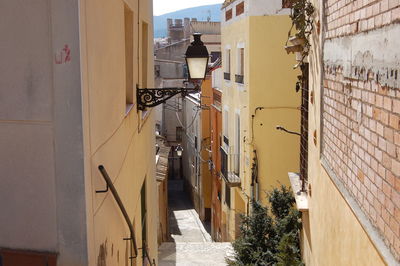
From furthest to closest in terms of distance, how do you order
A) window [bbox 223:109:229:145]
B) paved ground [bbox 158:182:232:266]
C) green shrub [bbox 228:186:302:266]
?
window [bbox 223:109:229:145] → paved ground [bbox 158:182:232:266] → green shrub [bbox 228:186:302:266]

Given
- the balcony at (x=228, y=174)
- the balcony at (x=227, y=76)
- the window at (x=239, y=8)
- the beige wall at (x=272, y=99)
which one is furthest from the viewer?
the balcony at (x=227, y=76)

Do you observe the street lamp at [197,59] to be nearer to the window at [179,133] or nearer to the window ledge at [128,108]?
the window ledge at [128,108]

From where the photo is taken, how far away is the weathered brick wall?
3453mm

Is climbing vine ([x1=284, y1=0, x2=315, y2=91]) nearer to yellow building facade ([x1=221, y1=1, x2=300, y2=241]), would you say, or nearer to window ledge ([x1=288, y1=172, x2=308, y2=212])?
window ledge ([x1=288, y1=172, x2=308, y2=212])

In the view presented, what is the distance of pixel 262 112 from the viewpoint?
15.9 meters

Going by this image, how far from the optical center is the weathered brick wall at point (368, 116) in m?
3.45

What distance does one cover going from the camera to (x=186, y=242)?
1872 cm

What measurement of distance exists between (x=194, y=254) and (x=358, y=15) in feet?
37.4

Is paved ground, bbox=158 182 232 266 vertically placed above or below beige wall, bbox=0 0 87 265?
below

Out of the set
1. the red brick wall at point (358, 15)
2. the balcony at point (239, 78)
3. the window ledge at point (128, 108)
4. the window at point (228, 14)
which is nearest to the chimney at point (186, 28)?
the window at point (228, 14)

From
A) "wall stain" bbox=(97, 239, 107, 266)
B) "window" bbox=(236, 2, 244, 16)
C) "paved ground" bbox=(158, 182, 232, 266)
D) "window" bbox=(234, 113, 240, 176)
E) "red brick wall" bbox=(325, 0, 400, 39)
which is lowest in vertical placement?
"paved ground" bbox=(158, 182, 232, 266)

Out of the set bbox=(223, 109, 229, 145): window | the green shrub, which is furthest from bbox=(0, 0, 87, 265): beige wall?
bbox=(223, 109, 229, 145): window

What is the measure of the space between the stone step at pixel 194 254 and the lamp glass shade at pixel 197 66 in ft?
22.9

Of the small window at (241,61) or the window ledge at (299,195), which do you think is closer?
the window ledge at (299,195)
